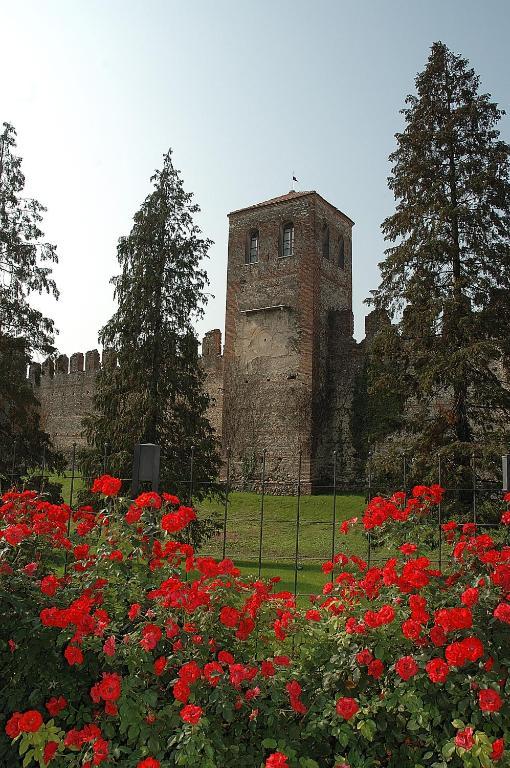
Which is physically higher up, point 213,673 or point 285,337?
point 285,337

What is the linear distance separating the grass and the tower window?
319 inches

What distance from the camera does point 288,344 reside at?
2203 centimetres

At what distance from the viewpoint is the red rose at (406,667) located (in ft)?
9.96

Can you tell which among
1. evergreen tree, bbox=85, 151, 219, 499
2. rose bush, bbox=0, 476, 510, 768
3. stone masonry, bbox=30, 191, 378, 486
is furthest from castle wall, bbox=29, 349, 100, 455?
rose bush, bbox=0, 476, 510, 768

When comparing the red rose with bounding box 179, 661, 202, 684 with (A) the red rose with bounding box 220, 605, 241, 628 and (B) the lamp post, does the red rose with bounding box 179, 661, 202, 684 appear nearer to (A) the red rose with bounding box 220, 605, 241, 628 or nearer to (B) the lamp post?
(A) the red rose with bounding box 220, 605, 241, 628

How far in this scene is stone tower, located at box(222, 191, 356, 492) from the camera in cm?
2170

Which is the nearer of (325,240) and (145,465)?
(145,465)

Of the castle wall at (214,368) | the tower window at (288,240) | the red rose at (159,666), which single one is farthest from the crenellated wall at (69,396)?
the red rose at (159,666)

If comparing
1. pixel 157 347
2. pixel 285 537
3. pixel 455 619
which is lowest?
pixel 285 537

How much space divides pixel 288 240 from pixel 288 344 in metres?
3.68

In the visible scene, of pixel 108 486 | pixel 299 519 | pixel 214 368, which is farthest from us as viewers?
pixel 214 368

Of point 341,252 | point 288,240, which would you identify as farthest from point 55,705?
point 341,252

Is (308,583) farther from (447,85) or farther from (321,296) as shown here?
(321,296)

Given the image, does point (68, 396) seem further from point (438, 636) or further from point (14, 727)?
point (438, 636)
